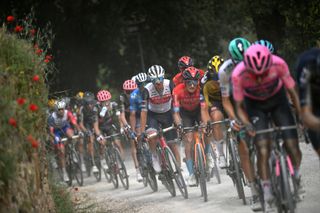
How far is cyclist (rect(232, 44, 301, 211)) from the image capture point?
897 centimetres

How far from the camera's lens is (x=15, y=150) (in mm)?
7953

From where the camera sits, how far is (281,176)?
342 inches

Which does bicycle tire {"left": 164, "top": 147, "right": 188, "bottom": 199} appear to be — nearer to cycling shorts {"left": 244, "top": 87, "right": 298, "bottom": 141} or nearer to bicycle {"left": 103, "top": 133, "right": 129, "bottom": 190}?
bicycle {"left": 103, "top": 133, "right": 129, "bottom": 190}

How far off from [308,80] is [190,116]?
20.4 feet

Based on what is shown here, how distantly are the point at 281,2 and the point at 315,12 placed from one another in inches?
88.4

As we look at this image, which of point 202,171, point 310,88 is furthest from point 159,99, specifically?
point 310,88

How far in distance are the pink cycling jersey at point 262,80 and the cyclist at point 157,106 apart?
442 centimetres

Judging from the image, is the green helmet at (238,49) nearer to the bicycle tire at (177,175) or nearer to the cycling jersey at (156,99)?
the bicycle tire at (177,175)

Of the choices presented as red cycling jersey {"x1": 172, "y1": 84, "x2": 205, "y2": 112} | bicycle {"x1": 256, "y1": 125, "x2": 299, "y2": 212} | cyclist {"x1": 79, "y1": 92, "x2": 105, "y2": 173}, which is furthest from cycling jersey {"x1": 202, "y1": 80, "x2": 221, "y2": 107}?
cyclist {"x1": 79, "y1": 92, "x2": 105, "y2": 173}

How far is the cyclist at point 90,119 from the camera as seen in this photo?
19.2m

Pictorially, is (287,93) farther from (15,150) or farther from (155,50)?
(155,50)

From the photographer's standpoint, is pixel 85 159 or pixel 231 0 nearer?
pixel 85 159

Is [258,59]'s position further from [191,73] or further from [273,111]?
[191,73]

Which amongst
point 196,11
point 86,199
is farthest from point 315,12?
point 196,11
